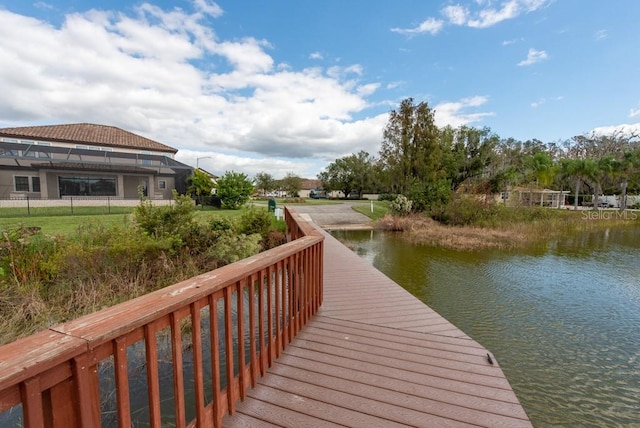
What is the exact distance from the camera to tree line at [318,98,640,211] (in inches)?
762

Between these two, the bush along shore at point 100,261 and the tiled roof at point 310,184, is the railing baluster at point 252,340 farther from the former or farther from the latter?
the tiled roof at point 310,184

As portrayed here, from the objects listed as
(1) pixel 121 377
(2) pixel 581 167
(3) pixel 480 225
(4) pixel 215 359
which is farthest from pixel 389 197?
(1) pixel 121 377

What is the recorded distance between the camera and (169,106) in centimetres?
1764

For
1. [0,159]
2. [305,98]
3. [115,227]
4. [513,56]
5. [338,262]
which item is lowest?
[338,262]

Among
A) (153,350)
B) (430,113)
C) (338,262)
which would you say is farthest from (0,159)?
(430,113)

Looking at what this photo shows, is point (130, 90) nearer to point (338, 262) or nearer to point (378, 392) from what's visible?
point (338, 262)

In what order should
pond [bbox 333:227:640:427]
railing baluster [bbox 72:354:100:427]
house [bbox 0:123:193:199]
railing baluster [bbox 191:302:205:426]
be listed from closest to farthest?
railing baluster [bbox 72:354:100:427]
railing baluster [bbox 191:302:205:426]
pond [bbox 333:227:640:427]
house [bbox 0:123:193:199]

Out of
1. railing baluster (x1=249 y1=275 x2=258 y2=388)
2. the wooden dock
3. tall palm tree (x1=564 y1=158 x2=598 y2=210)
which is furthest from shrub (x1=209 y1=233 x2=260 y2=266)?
tall palm tree (x1=564 y1=158 x2=598 y2=210)

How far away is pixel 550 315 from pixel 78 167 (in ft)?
82.3

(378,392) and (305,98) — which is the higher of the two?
(305,98)

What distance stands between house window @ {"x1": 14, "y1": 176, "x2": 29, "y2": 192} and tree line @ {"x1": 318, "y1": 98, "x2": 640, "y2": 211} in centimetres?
2338

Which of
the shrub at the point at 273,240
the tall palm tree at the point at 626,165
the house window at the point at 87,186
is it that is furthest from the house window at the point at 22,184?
the tall palm tree at the point at 626,165

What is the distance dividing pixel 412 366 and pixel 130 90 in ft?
55.3

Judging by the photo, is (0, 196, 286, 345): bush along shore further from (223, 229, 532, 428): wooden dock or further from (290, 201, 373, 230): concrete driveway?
(290, 201, 373, 230): concrete driveway
